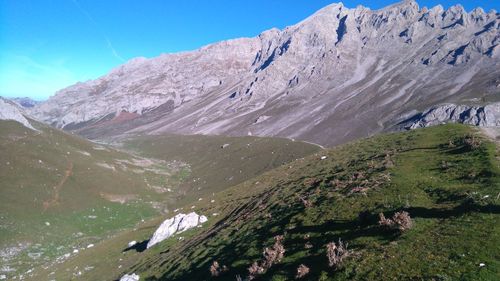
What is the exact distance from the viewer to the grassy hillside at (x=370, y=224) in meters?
18.9

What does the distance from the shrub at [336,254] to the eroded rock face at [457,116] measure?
513 feet

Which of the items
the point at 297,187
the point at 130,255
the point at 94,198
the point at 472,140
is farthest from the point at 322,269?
the point at 94,198

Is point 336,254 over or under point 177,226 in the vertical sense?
over

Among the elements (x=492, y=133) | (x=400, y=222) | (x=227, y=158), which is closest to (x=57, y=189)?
(x=227, y=158)

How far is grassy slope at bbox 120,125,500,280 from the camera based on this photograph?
18688 mm

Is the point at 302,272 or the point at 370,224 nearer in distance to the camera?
the point at 302,272

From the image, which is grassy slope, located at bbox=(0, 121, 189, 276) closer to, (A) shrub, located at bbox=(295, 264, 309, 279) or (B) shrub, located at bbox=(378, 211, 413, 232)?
(A) shrub, located at bbox=(295, 264, 309, 279)

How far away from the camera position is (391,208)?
2558 centimetres

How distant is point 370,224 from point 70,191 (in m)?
80.2

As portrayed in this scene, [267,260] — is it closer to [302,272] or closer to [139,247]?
[302,272]

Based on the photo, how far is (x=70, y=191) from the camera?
87.1m

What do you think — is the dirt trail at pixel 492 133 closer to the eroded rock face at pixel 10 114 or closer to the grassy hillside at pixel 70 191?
Answer: the grassy hillside at pixel 70 191

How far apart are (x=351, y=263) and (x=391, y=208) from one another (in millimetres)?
7518

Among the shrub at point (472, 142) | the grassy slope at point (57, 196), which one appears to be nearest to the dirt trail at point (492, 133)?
the shrub at point (472, 142)
